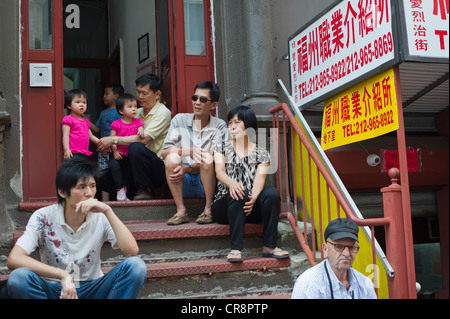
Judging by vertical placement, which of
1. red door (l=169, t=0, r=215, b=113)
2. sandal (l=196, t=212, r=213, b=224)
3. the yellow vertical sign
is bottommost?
sandal (l=196, t=212, r=213, b=224)

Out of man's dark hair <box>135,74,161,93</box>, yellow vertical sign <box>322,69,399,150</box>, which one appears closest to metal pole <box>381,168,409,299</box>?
yellow vertical sign <box>322,69,399,150</box>

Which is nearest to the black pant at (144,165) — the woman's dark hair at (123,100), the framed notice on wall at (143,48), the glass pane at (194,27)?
the woman's dark hair at (123,100)

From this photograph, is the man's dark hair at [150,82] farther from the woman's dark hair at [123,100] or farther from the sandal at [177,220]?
the sandal at [177,220]

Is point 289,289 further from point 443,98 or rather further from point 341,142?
point 443,98

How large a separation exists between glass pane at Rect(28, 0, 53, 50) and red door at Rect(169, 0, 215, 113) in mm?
1298

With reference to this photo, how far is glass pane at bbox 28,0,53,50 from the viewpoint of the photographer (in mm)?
5273

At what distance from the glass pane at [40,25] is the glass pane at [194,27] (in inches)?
55.9

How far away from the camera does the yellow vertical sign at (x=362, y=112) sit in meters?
3.99

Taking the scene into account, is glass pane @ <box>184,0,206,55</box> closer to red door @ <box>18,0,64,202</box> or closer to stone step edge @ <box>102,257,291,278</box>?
red door @ <box>18,0,64,202</box>

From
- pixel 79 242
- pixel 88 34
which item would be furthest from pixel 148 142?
pixel 88 34

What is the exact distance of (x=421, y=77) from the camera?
4.76 metres

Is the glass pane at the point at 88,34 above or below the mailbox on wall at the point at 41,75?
above

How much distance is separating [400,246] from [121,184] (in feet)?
9.00

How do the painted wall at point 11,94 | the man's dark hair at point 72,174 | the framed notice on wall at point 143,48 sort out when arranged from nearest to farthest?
1. the man's dark hair at point 72,174
2. the painted wall at point 11,94
3. the framed notice on wall at point 143,48
